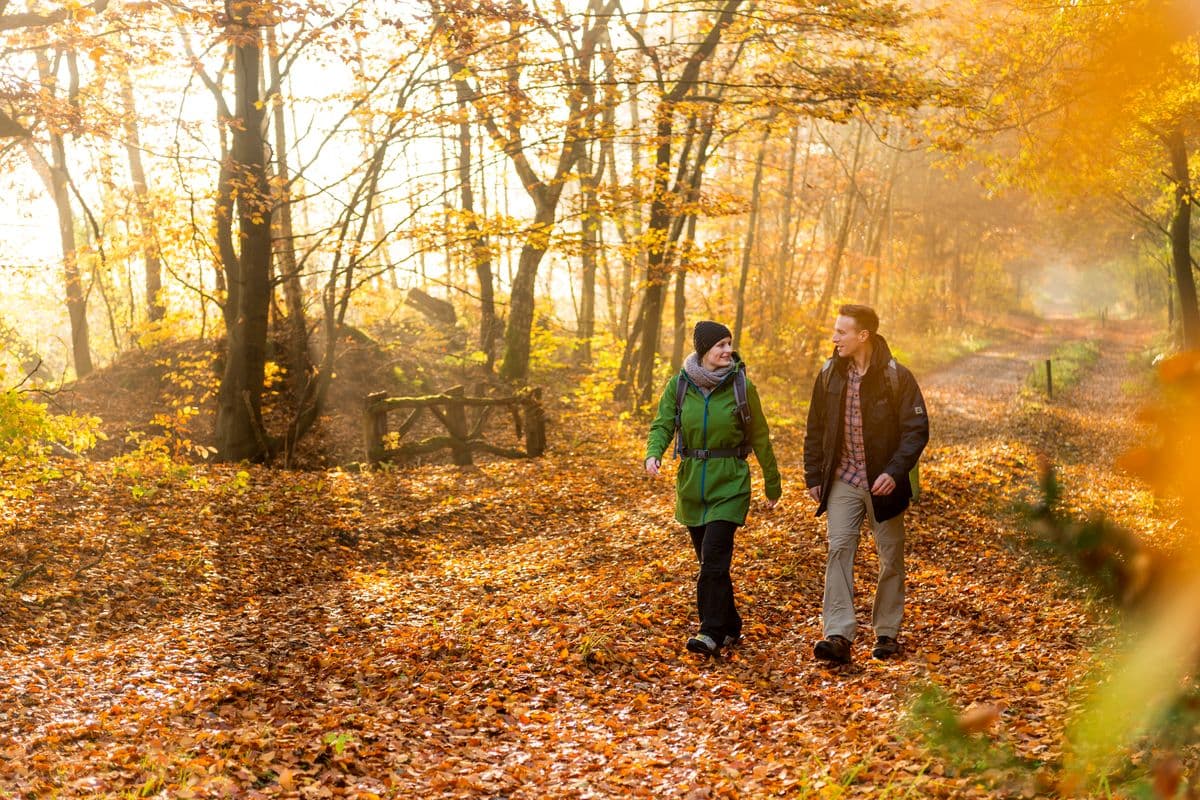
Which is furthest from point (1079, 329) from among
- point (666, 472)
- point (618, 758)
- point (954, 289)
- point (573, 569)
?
point (618, 758)

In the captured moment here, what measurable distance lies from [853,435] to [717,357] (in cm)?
101

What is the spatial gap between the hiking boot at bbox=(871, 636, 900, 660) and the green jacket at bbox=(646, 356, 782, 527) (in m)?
1.19

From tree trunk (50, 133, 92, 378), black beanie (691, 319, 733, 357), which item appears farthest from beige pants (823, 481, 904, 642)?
tree trunk (50, 133, 92, 378)

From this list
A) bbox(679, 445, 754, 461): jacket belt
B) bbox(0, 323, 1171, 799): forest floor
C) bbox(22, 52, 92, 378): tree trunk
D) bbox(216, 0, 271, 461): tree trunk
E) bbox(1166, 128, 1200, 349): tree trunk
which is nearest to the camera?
bbox(0, 323, 1171, 799): forest floor

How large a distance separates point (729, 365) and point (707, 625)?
71.9 inches

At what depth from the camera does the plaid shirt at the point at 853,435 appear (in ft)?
20.2

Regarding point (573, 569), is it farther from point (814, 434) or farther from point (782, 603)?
point (814, 434)

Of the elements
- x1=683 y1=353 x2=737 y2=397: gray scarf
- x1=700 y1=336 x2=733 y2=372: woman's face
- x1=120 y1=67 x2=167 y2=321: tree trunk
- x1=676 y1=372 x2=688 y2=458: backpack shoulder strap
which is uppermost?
x1=120 y1=67 x2=167 y2=321: tree trunk

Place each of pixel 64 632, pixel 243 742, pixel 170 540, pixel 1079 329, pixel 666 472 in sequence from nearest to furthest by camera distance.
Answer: pixel 243 742
pixel 64 632
pixel 170 540
pixel 666 472
pixel 1079 329

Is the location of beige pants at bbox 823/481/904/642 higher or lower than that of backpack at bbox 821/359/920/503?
lower

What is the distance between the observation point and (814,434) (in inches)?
251

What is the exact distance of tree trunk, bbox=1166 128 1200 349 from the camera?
61.4 feet

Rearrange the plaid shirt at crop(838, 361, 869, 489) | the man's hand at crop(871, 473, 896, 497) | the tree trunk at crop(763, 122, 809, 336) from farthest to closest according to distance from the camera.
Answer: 1. the tree trunk at crop(763, 122, 809, 336)
2. the plaid shirt at crop(838, 361, 869, 489)
3. the man's hand at crop(871, 473, 896, 497)

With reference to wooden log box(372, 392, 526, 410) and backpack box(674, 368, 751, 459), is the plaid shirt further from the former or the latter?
wooden log box(372, 392, 526, 410)
